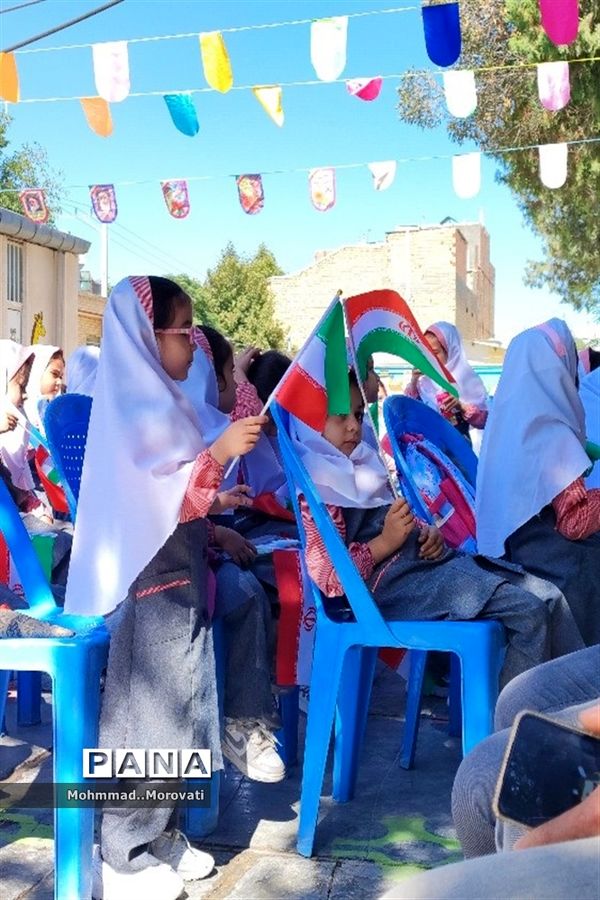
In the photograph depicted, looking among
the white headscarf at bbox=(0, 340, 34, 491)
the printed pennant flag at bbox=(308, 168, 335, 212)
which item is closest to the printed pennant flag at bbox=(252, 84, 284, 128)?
the printed pennant flag at bbox=(308, 168, 335, 212)

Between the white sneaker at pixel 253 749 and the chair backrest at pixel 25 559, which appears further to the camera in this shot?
the chair backrest at pixel 25 559

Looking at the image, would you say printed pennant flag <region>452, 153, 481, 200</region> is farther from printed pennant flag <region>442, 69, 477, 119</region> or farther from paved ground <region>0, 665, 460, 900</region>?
paved ground <region>0, 665, 460, 900</region>

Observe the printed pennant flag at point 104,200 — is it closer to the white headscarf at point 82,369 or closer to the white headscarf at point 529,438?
the white headscarf at point 82,369

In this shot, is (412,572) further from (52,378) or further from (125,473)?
(52,378)

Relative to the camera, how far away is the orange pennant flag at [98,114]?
8.96m

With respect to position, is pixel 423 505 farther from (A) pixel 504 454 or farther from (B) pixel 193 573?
(B) pixel 193 573

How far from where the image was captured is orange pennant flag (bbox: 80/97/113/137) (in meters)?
8.96

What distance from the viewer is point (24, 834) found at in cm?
278

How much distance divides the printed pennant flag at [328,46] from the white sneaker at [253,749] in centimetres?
649

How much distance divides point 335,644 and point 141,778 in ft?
1.93

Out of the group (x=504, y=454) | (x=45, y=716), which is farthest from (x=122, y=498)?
(x=45, y=716)

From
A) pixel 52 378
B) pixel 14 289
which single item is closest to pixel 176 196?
pixel 14 289

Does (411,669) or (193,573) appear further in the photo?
(411,669)

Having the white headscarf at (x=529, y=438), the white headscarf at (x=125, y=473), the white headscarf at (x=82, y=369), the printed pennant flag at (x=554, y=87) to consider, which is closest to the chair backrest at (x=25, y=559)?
the white headscarf at (x=125, y=473)
